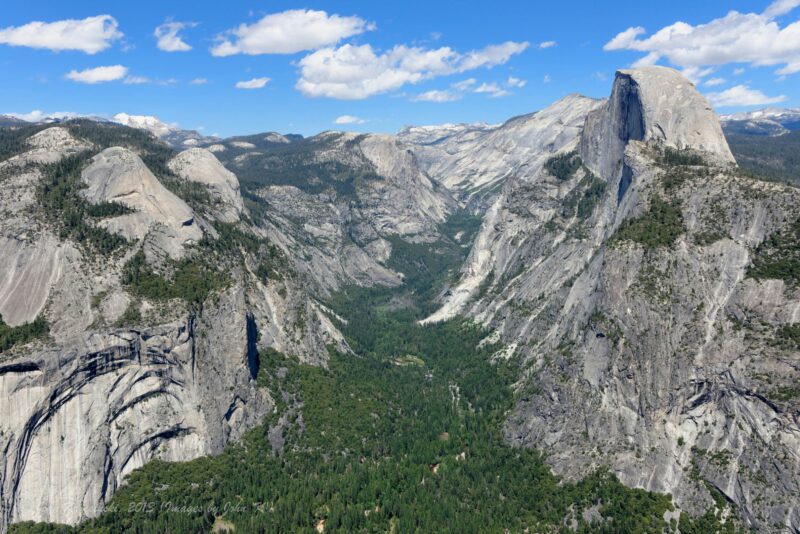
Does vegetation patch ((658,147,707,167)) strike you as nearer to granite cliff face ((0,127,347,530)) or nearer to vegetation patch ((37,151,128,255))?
granite cliff face ((0,127,347,530))

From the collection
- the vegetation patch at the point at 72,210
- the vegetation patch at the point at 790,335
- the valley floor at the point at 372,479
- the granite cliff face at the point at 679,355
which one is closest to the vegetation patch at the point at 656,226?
the granite cliff face at the point at 679,355

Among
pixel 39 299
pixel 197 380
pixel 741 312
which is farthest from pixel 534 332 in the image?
pixel 39 299

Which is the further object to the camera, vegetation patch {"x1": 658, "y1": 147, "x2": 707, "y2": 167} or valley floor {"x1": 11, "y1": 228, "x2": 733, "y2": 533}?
vegetation patch {"x1": 658, "y1": 147, "x2": 707, "y2": 167}

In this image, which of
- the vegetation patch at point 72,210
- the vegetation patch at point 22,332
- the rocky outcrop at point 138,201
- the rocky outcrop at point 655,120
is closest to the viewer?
the vegetation patch at point 22,332

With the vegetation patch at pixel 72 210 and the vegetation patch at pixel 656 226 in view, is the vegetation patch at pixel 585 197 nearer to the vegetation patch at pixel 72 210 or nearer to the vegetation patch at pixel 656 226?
the vegetation patch at pixel 656 226

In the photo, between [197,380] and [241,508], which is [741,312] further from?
→ [197,380]

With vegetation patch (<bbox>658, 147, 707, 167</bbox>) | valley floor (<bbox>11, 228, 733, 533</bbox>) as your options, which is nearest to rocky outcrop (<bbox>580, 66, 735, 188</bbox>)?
vegetation patch (<bbox>658, 147, 707, 167</bbox>)
